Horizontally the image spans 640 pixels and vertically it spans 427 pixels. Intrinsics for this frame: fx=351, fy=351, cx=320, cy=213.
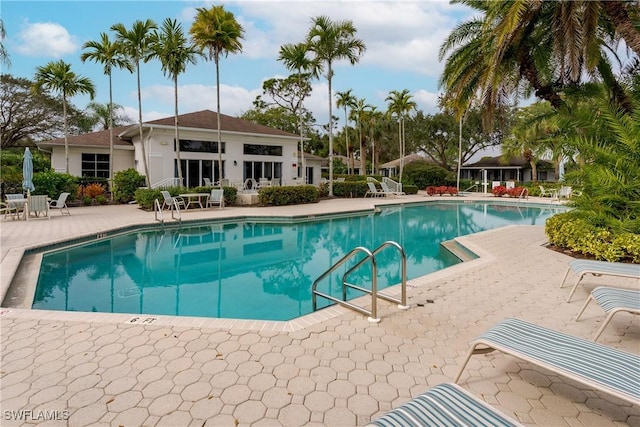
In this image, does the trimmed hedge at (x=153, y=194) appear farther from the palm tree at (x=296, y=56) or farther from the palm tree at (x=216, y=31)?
the palm tree at (x=296, y=56)

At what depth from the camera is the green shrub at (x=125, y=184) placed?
59.3ft

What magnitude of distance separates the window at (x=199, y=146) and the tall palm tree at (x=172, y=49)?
355 cm

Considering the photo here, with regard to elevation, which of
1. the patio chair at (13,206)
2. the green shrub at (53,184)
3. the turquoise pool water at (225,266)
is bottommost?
the turquoise pool water at (225,266)

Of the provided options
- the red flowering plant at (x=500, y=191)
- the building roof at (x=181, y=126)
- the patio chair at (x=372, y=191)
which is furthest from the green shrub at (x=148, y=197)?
the red flowering plant at (x=500, y=191)

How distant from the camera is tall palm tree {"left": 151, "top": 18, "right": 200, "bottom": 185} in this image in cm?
1655

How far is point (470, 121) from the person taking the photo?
38469 mm

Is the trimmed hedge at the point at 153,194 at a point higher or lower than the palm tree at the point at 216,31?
lower

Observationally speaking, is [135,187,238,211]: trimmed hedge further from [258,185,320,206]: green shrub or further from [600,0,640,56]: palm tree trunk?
[600,0,640,56]: palm tree trunk

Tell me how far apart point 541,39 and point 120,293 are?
12.0m

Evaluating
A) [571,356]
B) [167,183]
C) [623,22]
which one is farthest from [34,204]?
[623,22]

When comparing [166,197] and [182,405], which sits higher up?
[166,197]

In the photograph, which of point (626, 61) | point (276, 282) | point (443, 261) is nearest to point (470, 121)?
point (626, 61)

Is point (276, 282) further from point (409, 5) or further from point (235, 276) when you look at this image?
point (409, 5)

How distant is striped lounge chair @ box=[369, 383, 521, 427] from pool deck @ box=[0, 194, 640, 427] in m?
0.63
